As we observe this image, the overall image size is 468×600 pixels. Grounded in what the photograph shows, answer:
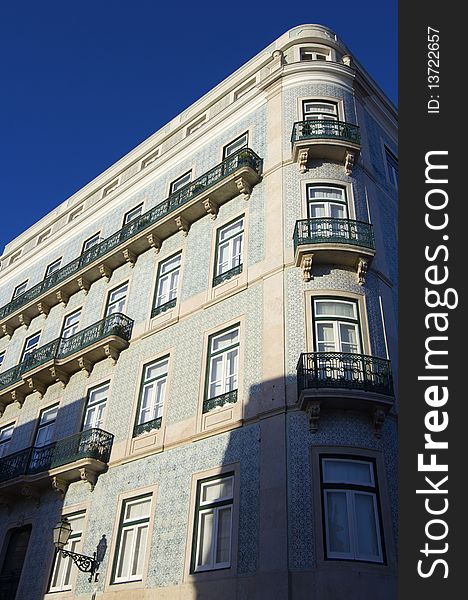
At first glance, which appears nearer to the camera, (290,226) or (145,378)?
(290,226)

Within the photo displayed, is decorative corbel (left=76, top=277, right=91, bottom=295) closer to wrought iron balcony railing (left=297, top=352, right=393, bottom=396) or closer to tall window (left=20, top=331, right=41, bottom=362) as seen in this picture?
tall window (left=20, top=331, right=41, bottom=362)

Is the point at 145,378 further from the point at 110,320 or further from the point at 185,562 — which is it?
the point at 185,562

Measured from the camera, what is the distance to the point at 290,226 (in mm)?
14297

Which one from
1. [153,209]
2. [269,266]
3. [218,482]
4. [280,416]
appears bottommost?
[218,482]

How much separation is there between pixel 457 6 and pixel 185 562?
10.3 meters

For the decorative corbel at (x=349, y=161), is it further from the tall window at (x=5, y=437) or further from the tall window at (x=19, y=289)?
the tall window at (x=19, y=289)

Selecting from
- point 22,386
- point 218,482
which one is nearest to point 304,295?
point 218,482

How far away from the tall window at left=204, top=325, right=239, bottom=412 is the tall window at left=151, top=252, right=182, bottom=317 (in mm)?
2588

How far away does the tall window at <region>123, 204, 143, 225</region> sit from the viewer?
20.9 meters

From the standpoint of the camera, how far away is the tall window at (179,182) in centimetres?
1958

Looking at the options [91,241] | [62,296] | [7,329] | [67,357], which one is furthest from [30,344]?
[67,357]

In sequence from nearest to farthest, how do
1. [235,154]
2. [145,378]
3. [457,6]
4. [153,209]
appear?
[457,6]
[145,378]
[235,154]
[153,209]

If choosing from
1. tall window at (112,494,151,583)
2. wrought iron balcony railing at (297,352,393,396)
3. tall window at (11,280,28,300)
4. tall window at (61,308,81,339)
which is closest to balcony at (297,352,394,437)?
wrought iron balcony railing at (297,352,393,396)

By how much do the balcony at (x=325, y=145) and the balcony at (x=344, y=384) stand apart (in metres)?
6.09
